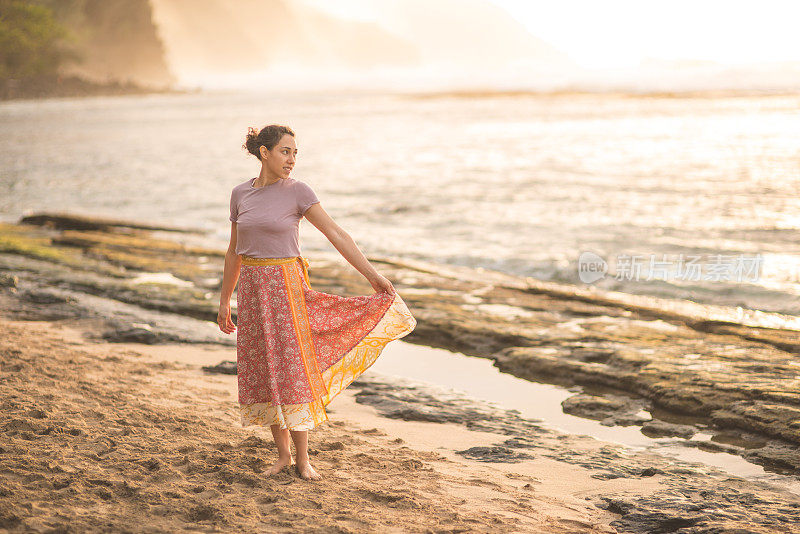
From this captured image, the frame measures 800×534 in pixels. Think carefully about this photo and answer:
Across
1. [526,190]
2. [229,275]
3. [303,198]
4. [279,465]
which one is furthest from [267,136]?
[526,190]

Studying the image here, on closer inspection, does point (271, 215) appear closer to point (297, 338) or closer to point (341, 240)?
point (341, 240)

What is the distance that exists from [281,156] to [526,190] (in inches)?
712

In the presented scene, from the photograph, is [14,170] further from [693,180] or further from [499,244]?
[693,180]

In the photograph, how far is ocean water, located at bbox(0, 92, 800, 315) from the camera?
13.0m

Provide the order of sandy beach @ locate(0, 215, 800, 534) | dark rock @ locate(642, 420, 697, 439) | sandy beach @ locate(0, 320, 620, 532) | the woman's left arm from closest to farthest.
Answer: sandy beach @ locate(0, 320, 620, 532) → sandy beach @ locate(0, 215, 800, 534) → the woman's left arm → dark rock @ locate(642, 420, 697, 439)

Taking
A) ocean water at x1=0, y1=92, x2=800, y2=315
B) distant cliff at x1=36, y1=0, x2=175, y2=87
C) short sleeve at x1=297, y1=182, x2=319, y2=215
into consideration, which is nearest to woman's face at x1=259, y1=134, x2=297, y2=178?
short sleeve at x1=297, y1=182, x2=319, y2=215

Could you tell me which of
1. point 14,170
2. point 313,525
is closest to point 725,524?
point 313,525

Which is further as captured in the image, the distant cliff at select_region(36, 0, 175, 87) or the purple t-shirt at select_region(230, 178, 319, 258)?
the distant cliff at select_region(36, 0, 175, 87)

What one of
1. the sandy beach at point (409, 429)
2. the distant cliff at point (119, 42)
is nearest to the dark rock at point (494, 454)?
the sandy beach at point (409, 429)

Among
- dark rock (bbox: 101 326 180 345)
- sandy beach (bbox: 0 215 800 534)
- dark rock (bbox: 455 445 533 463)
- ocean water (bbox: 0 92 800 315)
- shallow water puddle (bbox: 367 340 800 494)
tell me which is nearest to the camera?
sandy beach (bbox: 0 215 800 534)

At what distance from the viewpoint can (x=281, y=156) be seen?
12.8 ft

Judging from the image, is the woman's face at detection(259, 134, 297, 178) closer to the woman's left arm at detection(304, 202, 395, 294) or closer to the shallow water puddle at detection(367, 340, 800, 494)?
the woman's left arm at detection(304, 202, 395, 294)

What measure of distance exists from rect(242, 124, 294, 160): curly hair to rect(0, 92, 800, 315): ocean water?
8.03m

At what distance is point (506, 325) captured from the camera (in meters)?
8.14
